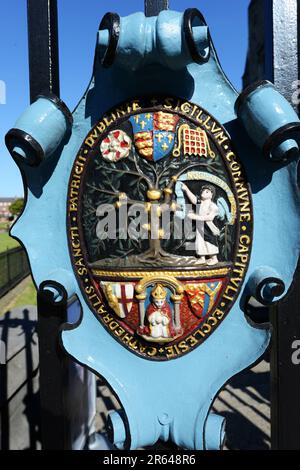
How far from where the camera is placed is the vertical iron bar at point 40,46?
1842 millimetres

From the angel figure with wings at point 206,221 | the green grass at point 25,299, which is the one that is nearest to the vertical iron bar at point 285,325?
the angel figure with wings at point 206,221

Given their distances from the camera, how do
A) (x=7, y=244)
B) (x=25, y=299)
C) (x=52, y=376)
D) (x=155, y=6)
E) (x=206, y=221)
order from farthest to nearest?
(x=7, y=244)
(x=25, y=299)
(x=52, y=376)
(x=155, y=6)
(x=206, y=221)

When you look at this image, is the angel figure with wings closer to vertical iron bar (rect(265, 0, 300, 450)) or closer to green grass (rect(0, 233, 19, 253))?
vertical iron bar (rect(265, 0, 300, 450))

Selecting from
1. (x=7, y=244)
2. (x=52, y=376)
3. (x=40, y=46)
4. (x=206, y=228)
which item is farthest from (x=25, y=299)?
(x=7, y=244)

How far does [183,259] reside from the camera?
1.65 meters

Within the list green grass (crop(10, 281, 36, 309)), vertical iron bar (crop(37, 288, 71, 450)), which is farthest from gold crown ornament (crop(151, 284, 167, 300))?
green grass (crop(10, 281, 36, 309))

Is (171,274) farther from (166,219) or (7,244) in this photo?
(7,244)

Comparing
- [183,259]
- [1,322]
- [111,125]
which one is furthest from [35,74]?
[1,322]

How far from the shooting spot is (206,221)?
1636 mm

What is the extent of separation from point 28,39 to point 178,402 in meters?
1.98

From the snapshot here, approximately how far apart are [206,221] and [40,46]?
1.25 m

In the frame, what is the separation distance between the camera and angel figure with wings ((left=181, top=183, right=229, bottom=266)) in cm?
163
